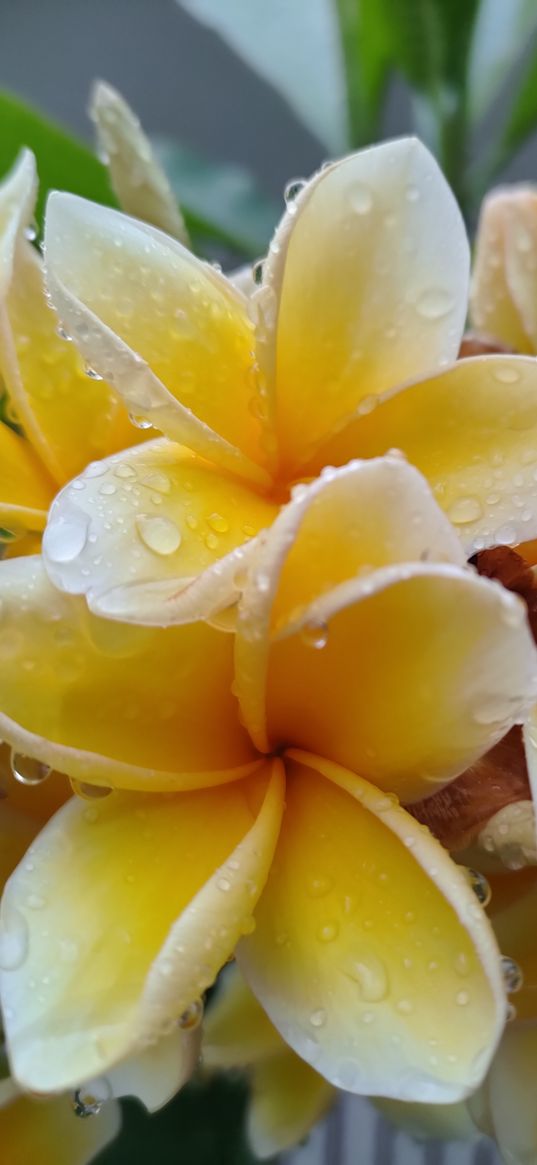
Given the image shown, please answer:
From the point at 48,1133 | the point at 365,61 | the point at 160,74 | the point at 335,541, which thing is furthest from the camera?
the point at 160,74

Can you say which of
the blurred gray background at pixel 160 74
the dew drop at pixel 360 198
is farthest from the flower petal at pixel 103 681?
the blurred gray background at pixel 160 74

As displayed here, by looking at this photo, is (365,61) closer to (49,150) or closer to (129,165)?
(49,150)

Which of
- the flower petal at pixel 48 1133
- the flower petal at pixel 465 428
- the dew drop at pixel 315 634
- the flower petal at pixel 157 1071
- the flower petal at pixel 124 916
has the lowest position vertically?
the flower petal at pixel 48 1133

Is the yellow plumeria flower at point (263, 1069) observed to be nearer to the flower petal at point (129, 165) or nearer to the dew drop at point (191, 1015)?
the dew drop at point (191, 1015)

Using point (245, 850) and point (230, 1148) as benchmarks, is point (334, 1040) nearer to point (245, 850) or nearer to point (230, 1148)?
point (245, 850)

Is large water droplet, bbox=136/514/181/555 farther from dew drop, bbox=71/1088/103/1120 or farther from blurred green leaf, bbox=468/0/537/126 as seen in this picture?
blurred green leaf, bbox=468/0/537/126

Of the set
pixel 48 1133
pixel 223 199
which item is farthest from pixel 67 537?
pixel 223 199

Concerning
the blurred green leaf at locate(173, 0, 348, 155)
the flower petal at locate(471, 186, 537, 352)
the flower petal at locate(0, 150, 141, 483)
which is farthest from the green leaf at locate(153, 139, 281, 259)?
the flower petal at locate(0, 150, 141, 483)
